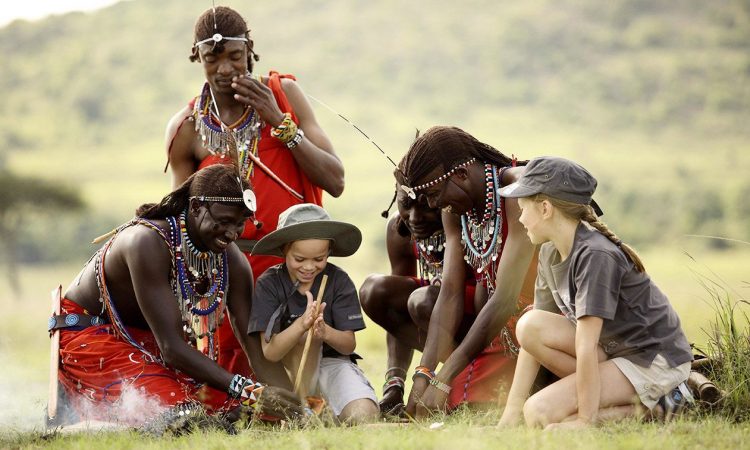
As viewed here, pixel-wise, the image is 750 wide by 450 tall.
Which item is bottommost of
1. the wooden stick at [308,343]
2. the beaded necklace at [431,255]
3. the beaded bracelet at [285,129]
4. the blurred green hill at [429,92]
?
the wooden stick at [308,343]

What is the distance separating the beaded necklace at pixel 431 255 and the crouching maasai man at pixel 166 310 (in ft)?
3.68

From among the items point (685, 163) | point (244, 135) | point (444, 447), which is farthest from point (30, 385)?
point (685, 163)

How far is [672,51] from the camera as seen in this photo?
6825 centimetres

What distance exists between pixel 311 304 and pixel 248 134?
4.54ft

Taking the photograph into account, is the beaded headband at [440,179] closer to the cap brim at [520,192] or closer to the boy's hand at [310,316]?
the cap brim at [520,192]

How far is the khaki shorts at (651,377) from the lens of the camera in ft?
15.4

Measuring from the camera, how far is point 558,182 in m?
4.74

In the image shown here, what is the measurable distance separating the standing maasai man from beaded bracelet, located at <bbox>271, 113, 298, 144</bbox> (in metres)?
0.76

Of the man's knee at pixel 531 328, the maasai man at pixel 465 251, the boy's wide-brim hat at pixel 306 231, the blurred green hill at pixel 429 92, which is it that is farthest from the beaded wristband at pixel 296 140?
the blurred green hill at pixel 429 92

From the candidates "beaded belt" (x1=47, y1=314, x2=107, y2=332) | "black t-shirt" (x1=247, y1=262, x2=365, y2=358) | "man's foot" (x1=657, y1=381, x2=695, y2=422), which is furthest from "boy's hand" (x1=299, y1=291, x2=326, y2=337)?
"man's foot" (x1=657, y1=381, x2=695, y2=422)

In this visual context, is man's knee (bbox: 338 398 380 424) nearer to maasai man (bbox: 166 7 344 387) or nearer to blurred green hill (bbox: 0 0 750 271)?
maasai man (bbox: 166 7 344 387)

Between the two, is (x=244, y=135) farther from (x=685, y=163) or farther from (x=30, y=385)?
(x=685, y=163)

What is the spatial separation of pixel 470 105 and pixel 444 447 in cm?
5658

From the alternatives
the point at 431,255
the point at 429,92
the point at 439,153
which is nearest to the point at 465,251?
the point at 431,255
